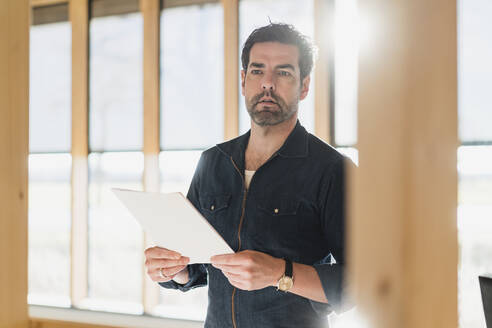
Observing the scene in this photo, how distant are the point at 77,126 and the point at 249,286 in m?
3.63

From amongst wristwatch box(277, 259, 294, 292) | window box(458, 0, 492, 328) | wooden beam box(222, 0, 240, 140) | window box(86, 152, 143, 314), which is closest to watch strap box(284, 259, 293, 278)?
wristwatch box(277, 259, 294, 292)

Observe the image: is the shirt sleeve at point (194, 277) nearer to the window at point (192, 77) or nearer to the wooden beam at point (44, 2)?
the window at point (192, 77)

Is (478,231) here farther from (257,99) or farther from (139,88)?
(139,88)

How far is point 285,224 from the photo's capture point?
1232 millimetres

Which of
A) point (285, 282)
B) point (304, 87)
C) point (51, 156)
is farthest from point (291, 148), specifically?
point (51, 156)

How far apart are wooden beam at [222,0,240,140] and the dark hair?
7.48 ft

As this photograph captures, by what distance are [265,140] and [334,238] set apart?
382 mm

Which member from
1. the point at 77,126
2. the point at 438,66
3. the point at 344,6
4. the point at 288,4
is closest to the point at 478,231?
the point at 344,6

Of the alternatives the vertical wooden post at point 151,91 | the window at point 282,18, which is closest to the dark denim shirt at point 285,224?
the window at point 282,18

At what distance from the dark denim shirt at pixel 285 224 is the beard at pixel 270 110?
0.23 ft

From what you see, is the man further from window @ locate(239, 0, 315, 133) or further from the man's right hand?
window @ locate(239, 0, 315, 133)

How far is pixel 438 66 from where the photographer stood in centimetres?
48

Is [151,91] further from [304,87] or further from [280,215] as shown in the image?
[280,215]

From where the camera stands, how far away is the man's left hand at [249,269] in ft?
3.41
